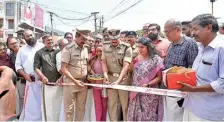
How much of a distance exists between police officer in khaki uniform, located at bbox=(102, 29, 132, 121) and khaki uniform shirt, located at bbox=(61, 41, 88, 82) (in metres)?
0.38

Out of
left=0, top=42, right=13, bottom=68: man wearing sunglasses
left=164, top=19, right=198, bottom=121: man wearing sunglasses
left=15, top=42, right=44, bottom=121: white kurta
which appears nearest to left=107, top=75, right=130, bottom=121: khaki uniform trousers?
left=164, top=19, right=198, bottom=121: man wearing sunglasses

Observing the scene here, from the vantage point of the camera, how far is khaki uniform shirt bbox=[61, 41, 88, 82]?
476cm

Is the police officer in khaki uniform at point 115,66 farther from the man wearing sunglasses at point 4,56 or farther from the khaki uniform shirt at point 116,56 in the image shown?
the man wearing sunglasses at point 4,56

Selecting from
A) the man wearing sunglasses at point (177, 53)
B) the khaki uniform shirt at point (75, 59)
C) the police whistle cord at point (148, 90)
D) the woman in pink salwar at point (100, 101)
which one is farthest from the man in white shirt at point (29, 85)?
the man wearing sunglasses at point (177, 53)

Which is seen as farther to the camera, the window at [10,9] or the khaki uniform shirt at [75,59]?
the window at [10,9]

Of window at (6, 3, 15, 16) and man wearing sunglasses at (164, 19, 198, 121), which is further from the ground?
window at (6, 3, 15, 16)

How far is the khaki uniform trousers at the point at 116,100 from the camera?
15.2 ft

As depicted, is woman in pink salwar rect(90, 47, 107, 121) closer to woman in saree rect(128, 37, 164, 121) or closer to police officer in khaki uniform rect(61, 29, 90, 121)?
police officer in khaki uniform rect(61, 29, 90, 121)

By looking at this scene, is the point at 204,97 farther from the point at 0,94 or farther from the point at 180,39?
the point at 0,94

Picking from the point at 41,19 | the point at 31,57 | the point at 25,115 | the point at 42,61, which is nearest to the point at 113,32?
the point at 42,61

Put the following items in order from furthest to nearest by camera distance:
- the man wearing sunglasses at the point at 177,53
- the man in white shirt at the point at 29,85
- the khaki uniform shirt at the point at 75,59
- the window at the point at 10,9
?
the window at the point at 10,9
the man in white shirt at the point at 29,85
the khaki uniform shirt at the point at 75,59
the man wearing sunglasses at the point at 177,53

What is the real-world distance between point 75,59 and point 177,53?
179cm

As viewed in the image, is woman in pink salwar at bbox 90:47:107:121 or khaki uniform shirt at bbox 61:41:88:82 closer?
khaki uniform shirt at bbox 61:41:88:82

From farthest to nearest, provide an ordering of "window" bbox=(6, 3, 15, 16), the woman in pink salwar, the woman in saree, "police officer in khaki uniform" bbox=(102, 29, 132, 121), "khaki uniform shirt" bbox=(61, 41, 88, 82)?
"window" bbox=(6, 3, 15, 16) → the woman in pink salwar → "khaki uniform shirt" bbox=(61, 41, 88, 82) → "police officer in khaki uniform" bbox=(102, 29, 132, 121) → the woman in saree
